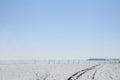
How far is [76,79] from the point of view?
82.6 ft

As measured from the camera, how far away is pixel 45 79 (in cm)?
2462

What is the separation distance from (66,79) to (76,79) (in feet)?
3.59

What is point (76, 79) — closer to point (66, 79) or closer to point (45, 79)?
point (66, 79)

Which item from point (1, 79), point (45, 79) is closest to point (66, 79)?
point (45, 79)

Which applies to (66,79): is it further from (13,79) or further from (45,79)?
(13,79)

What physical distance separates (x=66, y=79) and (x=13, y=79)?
6033 millimetres

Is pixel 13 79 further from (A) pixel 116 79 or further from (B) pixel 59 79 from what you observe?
(A) pixel 116 79

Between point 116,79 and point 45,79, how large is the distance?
296 inches

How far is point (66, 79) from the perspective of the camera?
25.0 meters

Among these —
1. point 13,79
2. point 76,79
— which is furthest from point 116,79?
point 13,79

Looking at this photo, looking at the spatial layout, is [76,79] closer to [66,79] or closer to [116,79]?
[66,79]

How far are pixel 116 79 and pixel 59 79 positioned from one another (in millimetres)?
6051

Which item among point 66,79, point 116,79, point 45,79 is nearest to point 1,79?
point 45,79

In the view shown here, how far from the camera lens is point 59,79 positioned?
25.0m
